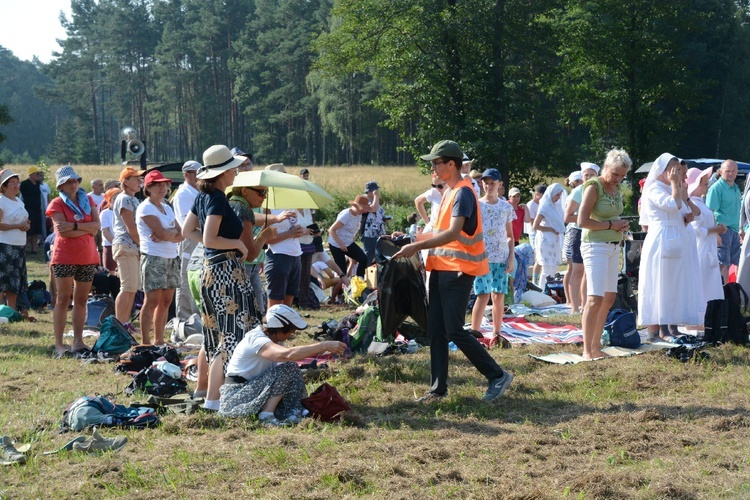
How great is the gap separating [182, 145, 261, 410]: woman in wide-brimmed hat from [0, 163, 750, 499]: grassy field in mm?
462

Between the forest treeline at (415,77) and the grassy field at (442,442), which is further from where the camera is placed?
the forest treeline at (415,77)

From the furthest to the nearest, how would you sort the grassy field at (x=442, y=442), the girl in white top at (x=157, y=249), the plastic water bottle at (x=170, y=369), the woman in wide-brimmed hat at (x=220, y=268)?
the girl in white top at (x=157, y=249) → the plastic water bottle at (x=170, y=369) → the woman in wide-brimmed hat at (x=220, y=268) → the grassy field at (x=442, y=442)

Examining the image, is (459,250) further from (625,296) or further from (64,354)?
(625,296)

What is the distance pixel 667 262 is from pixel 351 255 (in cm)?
541

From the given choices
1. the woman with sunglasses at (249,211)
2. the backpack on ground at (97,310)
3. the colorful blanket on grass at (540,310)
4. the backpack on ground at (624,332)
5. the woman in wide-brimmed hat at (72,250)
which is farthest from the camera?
the colorful blanket on grass at (540,310)

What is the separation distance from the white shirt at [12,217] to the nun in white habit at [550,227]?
6787 mm

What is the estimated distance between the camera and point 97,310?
10.2 meters

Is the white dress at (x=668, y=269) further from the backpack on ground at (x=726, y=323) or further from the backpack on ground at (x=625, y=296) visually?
the backpack on ground at (x=625, y=296)

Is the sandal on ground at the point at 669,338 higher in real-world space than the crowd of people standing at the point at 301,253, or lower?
lower

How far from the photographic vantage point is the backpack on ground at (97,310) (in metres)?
10.2

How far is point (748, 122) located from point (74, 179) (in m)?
47.1

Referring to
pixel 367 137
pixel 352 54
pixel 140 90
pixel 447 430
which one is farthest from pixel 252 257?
pixel 140 90

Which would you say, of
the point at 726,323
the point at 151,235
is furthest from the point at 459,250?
the point at 726,323

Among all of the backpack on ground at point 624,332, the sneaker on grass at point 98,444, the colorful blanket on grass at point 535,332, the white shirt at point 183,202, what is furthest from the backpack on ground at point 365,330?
the sneaker on grass at point 98,444
